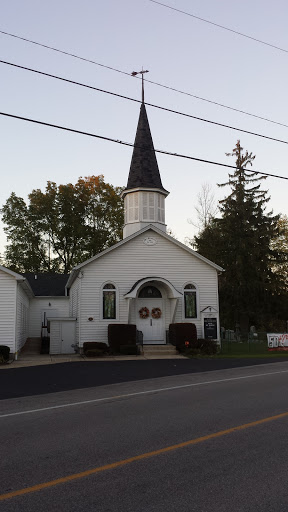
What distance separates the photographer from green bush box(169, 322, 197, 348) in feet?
80.1

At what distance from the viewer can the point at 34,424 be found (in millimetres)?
7875

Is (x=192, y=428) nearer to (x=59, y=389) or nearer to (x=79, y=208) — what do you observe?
(x=59, y=389)

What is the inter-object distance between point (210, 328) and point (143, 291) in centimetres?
437

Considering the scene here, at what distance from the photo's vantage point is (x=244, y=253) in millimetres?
44438

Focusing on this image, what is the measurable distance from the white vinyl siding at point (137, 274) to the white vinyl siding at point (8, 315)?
156 inches

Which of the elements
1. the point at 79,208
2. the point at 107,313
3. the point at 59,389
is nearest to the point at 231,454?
the point at 59,389

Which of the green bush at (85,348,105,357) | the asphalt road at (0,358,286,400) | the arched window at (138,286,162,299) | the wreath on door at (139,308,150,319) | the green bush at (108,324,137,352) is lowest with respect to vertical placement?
the asphalt road at (0,358,286,400)

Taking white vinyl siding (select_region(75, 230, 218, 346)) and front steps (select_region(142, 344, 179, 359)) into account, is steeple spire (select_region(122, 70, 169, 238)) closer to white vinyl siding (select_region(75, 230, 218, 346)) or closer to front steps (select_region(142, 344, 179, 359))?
white vinyl siding (select_region(75, 230, 218, 346))

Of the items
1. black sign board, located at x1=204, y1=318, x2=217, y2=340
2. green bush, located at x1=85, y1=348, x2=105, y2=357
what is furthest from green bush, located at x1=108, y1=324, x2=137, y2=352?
black sign board, located at x1=204, y1=318, x2=217, y2=340

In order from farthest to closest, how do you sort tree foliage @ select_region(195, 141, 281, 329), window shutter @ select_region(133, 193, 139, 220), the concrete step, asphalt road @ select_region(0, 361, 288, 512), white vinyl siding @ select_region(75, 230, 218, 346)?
tree foliage @ select_region(195, 141, 281, 329), window shutter @ select_region(133, 193, 139, 220), white vinyl siding @ select_region(75, 230, 218, 346), the concrete step, asphalt road @ select_region(0, 361, 288, 512)

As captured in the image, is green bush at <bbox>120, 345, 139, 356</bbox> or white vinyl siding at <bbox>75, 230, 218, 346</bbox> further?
white vinyl siding at <bbox>75, 230, 218, 346</bbox>

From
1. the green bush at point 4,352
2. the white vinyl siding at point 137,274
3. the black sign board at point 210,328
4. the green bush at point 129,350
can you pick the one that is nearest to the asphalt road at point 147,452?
the green bush at point 4,352

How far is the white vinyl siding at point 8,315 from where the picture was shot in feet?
71.7

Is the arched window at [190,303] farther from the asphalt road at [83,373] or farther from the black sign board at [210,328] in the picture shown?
the asphalt road at [83,373]
